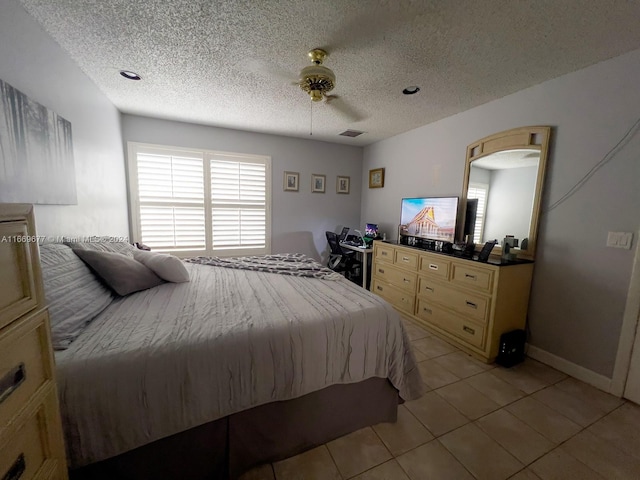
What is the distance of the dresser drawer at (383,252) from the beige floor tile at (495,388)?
150cm

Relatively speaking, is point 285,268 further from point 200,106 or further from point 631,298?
point 631,298

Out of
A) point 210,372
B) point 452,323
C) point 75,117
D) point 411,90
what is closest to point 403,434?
point 210,372

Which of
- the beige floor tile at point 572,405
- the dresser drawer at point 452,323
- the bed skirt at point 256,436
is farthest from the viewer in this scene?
the dresser drawer at point 452,323

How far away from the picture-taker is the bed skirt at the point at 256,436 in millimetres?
1009

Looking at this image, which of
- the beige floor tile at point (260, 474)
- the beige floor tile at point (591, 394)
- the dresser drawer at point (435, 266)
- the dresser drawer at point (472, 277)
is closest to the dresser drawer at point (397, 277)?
the dresser drawer at point (435, 266)

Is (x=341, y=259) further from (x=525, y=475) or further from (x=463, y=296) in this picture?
(x=525, y=475)

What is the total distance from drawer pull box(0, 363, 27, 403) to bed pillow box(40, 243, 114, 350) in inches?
17.3

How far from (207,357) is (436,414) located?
148cm

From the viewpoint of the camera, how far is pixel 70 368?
2.83 feet

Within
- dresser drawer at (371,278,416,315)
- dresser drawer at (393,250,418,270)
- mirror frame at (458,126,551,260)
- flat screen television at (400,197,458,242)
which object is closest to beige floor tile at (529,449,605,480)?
mirror frame at (458,126,551,260)

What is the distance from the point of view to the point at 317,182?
4.09m

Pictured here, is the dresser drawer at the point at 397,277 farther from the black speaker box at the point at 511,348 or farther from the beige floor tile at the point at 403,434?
the beige floor tile at the point at 403,434

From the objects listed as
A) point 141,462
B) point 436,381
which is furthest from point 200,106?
point 436,381

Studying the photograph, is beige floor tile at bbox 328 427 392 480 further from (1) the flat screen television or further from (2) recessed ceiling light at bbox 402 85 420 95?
(2) recessed ceiling light at bbox 402 85 420 95
